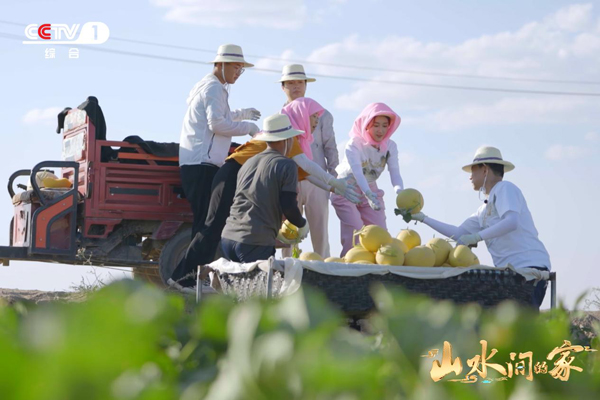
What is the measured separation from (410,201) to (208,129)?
2.28 metres

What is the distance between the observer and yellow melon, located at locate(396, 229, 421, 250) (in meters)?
5.32

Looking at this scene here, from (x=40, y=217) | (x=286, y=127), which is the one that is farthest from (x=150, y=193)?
(x=286, y=127)

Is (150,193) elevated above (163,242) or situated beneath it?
elevated above

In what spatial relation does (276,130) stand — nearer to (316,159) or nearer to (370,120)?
(370,120)

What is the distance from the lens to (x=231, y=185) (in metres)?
6.93

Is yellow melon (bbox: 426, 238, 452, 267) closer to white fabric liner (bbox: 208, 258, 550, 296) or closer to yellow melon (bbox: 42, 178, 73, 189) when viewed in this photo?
white fabric liner (bbox: 208, 258, 550, 296)

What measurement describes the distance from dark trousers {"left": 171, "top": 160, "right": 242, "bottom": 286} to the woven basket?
6.53ft

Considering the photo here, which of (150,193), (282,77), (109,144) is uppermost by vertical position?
(282,77)

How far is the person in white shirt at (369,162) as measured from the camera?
7223 millimetres

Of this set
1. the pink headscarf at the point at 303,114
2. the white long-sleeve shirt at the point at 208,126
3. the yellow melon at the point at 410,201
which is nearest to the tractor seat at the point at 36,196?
the white long-sleeve shirt at the point at 208,126

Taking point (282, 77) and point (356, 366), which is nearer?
point (356, 366)

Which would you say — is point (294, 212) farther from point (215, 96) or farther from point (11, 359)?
point (11, 359)

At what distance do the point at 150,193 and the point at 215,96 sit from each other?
2.07 meters

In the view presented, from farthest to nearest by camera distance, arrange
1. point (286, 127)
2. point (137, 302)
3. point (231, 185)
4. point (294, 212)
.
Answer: point (231, 185) → point (286, 127) → point (294, 212) → point (137, 302)
